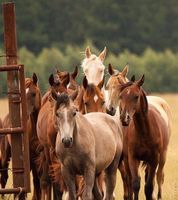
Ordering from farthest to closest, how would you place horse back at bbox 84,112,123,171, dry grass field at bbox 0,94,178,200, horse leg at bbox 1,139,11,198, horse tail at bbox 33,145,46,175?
1. dry grass field at bbox 0,94,178,200
2. horse leg at bbox 1,139,11,198
3. horse tail at bbox 33,145,46,175
4. horse back at bbox 84,112,123,171

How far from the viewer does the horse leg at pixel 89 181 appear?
10695mm

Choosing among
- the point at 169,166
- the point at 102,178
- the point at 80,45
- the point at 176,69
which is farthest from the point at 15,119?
the point at 80,45

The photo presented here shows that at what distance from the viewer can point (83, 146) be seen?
10.8m

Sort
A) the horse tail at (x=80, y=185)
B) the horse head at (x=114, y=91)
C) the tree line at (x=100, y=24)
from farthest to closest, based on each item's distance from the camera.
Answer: the tree line at (x=100, y=24) → the horse head at (x=114, y=91) → the horse tail at (x=80, y=185)

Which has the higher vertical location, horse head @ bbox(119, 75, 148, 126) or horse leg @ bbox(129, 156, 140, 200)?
horse head @ bbox(119, 75, 148, 126)

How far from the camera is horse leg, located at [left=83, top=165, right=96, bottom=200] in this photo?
35.1ft

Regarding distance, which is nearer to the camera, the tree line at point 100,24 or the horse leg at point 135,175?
the horse leg at point 135,175

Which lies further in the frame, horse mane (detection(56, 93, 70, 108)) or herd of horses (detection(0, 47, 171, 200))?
herd of horses (detection(0, 47, 171, 200))

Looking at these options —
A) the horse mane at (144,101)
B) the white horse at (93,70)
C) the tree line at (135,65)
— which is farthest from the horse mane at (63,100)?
the tree line at (135,65)

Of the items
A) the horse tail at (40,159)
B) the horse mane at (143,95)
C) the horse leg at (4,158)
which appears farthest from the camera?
the horse leg at (4,158)

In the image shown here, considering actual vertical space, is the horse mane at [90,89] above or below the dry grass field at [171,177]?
above

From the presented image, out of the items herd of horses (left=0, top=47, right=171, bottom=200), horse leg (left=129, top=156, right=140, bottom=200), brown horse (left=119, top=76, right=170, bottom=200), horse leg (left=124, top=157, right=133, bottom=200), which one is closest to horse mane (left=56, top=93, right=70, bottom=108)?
herd of horses (left=0, top=47, right=171, bottom=200)

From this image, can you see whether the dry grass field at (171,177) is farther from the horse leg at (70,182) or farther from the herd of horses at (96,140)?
the horse leg at (70,182)

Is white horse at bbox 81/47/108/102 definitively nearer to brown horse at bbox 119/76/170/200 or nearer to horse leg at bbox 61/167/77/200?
brown horse at bbox 119/76/170/200
